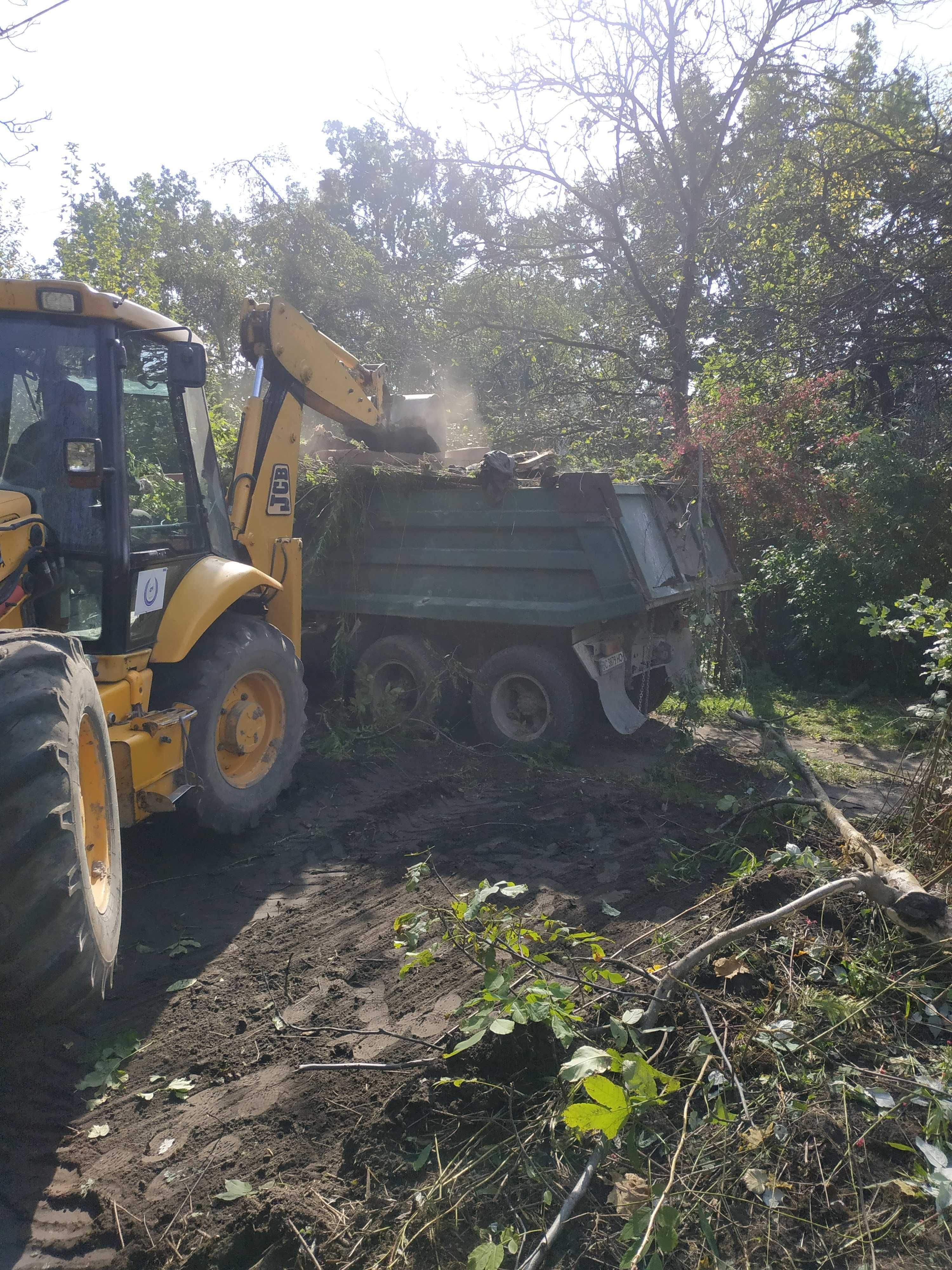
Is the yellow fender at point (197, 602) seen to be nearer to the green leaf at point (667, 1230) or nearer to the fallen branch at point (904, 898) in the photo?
the fallen branch at point (904, 898)

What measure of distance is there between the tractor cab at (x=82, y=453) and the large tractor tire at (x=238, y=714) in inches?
14.4

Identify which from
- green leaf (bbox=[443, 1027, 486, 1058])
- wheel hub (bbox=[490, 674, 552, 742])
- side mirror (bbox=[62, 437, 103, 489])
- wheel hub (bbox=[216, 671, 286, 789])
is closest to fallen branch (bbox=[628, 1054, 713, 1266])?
green leaf (bbox=[443, 1027, 486, 1058])

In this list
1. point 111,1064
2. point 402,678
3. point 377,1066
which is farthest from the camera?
point 402,678

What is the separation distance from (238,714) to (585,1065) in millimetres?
3232

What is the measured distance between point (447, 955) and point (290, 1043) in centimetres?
73

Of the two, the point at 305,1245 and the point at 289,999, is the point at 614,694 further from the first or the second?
the point at 305,1245

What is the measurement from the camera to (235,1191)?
2.48m

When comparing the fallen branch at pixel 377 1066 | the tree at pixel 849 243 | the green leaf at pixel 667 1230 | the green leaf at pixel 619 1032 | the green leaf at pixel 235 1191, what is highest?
the tree at pixel 849 243

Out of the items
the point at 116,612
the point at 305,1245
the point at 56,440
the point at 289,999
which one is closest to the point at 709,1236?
the point at 305,1245

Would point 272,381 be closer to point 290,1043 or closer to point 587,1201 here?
point 290,1043

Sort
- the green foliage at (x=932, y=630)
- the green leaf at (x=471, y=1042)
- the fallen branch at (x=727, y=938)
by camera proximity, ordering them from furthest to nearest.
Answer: the green foliage at (x=932, y=630) → the fallen branch at (x=727, y=938) → the green leaf at (x=471, y=1042)

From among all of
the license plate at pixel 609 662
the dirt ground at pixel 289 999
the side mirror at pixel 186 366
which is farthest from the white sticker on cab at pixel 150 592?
the license plate at pixel 609 662

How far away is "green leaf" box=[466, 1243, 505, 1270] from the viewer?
2072 millimetres

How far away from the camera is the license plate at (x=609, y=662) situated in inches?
268
